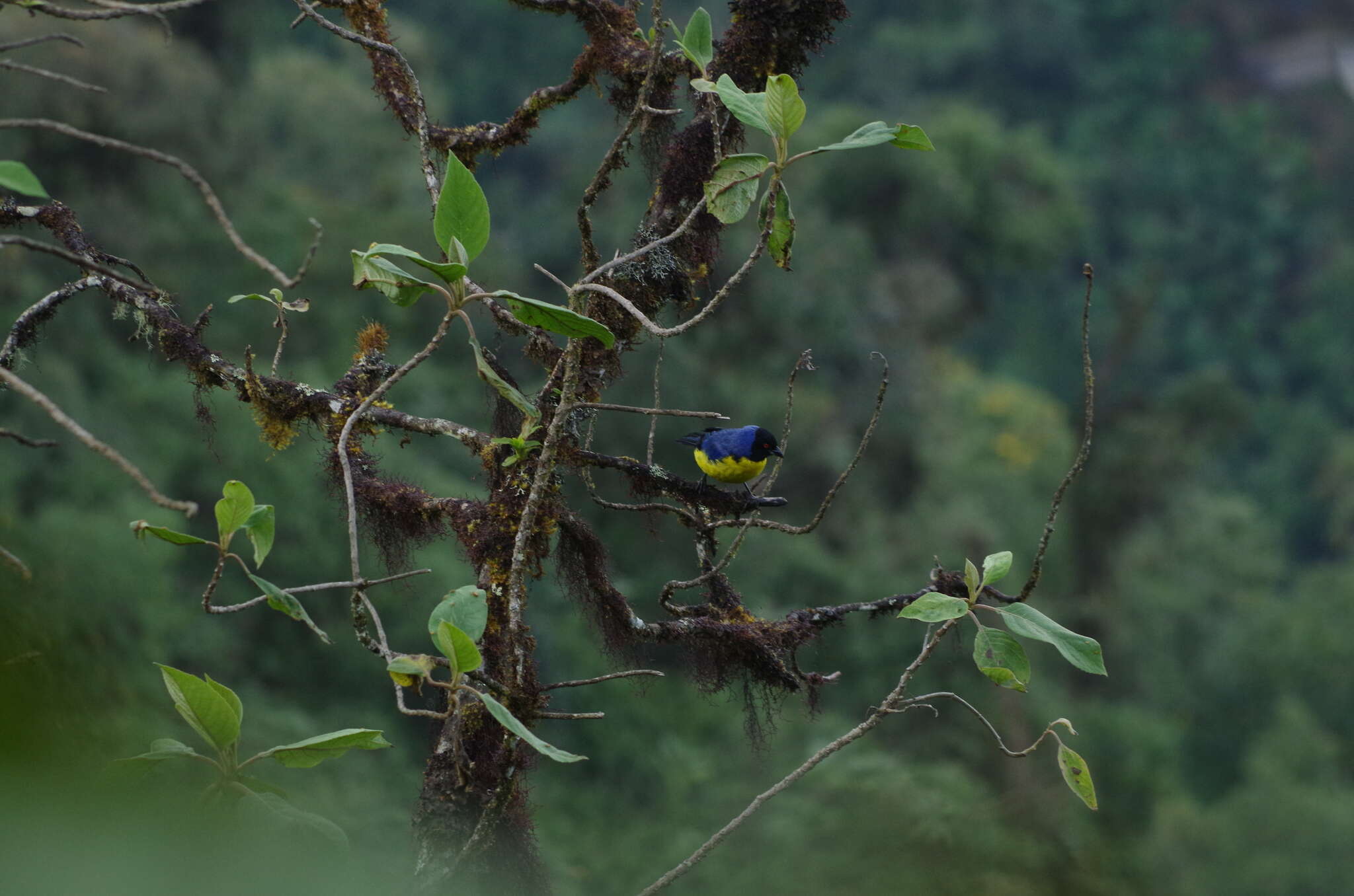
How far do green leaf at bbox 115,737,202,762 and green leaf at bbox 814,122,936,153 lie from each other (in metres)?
0.86

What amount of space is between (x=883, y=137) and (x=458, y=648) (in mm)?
734

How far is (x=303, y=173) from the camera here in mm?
11945

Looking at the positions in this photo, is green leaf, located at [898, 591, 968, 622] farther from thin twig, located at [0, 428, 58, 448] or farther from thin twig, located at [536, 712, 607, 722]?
thin twig, located at [0, 428, 58, 448]

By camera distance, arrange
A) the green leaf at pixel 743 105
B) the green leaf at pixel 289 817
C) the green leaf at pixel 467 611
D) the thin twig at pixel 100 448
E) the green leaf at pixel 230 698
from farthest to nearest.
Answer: the green leaf at pixel 743 105, the green leaf at pixel 467 611, the green leaf at pixel 230 698, the green leaf at pixel 289 817, the thin twig at pixel 100 448

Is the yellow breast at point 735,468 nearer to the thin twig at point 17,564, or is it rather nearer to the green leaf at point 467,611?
the green leaf at point 467,611

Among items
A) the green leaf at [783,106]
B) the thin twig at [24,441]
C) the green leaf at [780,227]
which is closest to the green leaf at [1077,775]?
the green leaf at [780,227]

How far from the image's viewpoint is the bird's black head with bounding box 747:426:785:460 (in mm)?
2666

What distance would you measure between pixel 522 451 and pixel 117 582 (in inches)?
194

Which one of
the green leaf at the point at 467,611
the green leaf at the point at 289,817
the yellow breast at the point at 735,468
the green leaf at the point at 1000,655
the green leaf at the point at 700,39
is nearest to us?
the green leaf at the point at 289,817

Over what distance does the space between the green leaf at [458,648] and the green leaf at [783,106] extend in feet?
2.13

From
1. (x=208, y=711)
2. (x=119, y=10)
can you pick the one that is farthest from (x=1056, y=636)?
(x=119, y=10)

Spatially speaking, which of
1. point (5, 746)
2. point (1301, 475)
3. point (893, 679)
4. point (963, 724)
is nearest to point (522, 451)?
point (5, 746)

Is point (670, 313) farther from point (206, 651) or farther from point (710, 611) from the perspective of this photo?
point (206, 651)

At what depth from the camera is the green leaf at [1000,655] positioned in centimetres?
147
